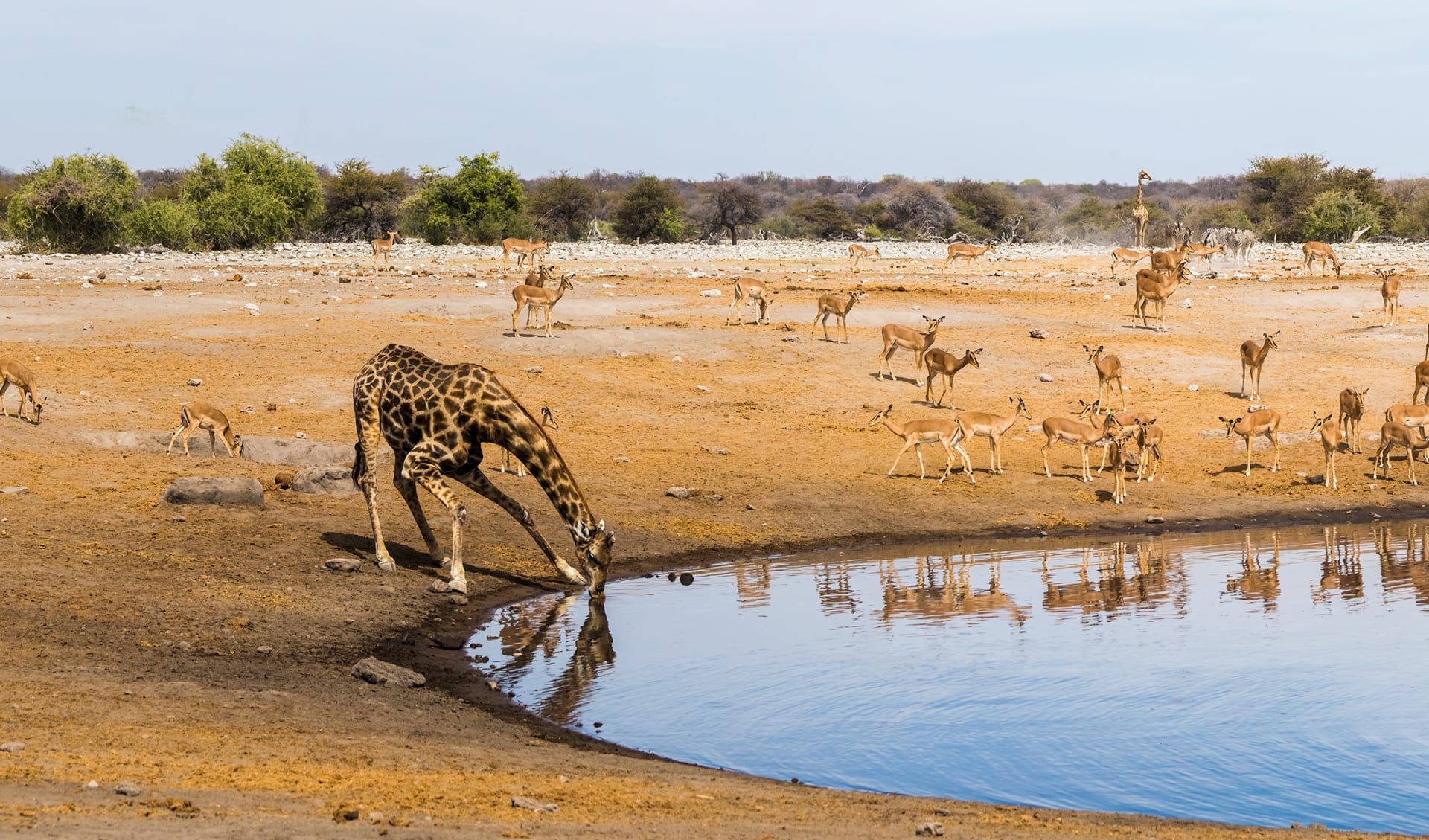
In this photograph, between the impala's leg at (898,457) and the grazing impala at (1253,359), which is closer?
the impala's leg at (898,457)

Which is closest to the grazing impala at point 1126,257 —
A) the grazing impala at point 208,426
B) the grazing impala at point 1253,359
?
the grazing impala at point 1253,359

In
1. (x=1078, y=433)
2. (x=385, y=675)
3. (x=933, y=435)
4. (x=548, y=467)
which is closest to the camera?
(x=385, y=675)

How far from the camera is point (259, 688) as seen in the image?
427 inches

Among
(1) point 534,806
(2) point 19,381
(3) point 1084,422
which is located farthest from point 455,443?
(3) point 1084,422

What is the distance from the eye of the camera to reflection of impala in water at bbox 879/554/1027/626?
49.6ft

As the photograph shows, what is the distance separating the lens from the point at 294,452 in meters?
20.0

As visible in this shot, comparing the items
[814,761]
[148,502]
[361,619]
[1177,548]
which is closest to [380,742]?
[814,761]

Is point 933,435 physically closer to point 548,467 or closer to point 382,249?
point 548,467

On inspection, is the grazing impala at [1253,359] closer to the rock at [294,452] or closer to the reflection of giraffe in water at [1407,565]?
the reflection of giraffe in water at [1407,565]

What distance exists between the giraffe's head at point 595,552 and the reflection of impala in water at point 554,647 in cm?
19

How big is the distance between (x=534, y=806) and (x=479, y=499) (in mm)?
11209

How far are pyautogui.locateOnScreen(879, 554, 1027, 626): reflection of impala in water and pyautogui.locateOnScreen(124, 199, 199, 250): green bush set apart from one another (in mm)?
40600

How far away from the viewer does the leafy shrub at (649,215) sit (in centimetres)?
6662

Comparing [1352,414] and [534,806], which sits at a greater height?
[1352,414]
